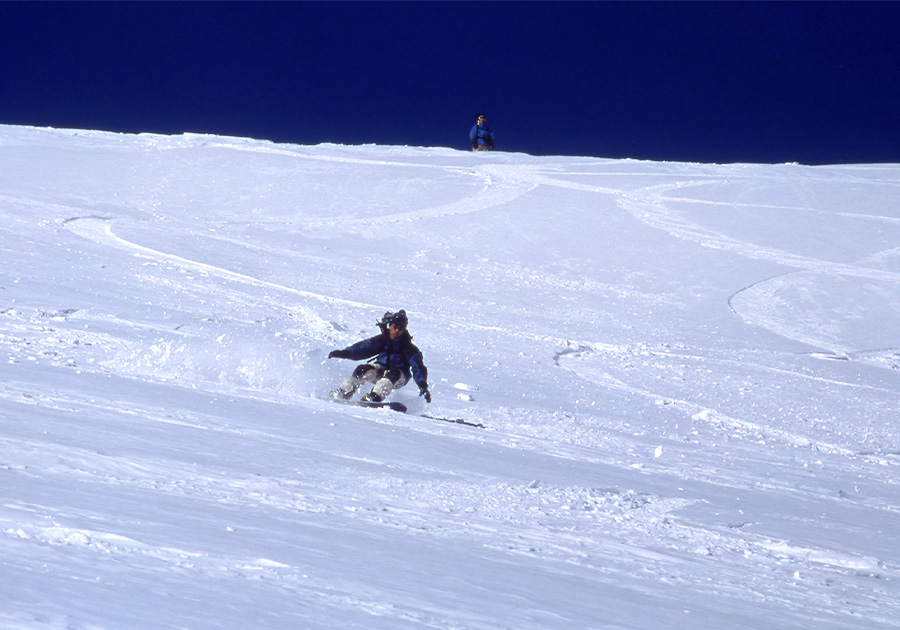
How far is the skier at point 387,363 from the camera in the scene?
599 centimetres

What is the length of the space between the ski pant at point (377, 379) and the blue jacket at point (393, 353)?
4 cm

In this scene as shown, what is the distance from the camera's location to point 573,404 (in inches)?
266

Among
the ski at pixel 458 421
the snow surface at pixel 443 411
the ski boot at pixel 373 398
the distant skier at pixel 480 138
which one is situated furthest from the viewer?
the distant skier at pixel 480 138

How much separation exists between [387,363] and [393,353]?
0.26 feet

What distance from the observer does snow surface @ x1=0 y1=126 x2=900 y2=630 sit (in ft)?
8.70

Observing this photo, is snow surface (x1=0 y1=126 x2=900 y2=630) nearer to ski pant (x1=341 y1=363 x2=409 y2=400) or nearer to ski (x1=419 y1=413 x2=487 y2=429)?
ski (x1=419 y1=413 x2=487 y2=429)

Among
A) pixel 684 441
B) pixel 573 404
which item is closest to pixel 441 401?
pixel 573 404

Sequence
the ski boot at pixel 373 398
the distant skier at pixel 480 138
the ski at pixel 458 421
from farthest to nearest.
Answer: the distant skier at pixel 480 138, the ski boot at pixel 373 398, the ski at pixel 458 421

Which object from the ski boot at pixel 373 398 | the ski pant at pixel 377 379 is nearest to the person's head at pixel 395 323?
the ski pant at pixel 377 379

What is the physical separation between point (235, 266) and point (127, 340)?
403 cm

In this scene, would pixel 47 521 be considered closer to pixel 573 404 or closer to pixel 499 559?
pixel 499 559

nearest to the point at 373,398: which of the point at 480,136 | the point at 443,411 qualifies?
the point at 443,411

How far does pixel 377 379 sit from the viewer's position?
6.04m

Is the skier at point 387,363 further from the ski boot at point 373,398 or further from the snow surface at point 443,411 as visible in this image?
the snow surface at point 443,411
